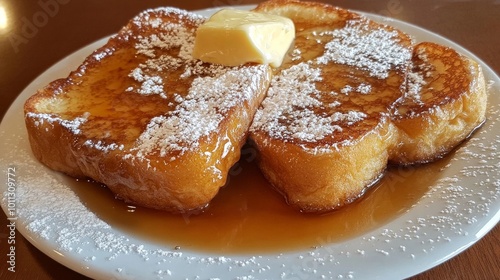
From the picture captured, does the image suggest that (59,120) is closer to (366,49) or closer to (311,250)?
(311,250)

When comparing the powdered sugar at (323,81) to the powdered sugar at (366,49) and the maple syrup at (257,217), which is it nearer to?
the powdered sugar at (366,49)

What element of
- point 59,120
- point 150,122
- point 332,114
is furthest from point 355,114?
point 59,120

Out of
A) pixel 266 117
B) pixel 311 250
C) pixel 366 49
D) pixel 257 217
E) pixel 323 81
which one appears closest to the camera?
pixel 311 250

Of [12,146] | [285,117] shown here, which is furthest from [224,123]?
[12,146]

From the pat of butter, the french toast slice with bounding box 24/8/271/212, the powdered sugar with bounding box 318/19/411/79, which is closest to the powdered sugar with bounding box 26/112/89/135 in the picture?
the french toast slice with bounding box 24/8/271/212

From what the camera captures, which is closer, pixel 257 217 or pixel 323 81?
pixel 257 217

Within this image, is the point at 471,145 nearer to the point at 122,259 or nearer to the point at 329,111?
the point at 329,111

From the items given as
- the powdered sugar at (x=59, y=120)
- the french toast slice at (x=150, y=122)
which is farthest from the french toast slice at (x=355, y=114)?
the powdered sugar at (x=59, y=120)

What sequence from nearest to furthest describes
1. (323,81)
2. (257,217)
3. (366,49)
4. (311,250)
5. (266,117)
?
(311,250)
(257,217)
(266,117)
(323,81)
(366,49)
